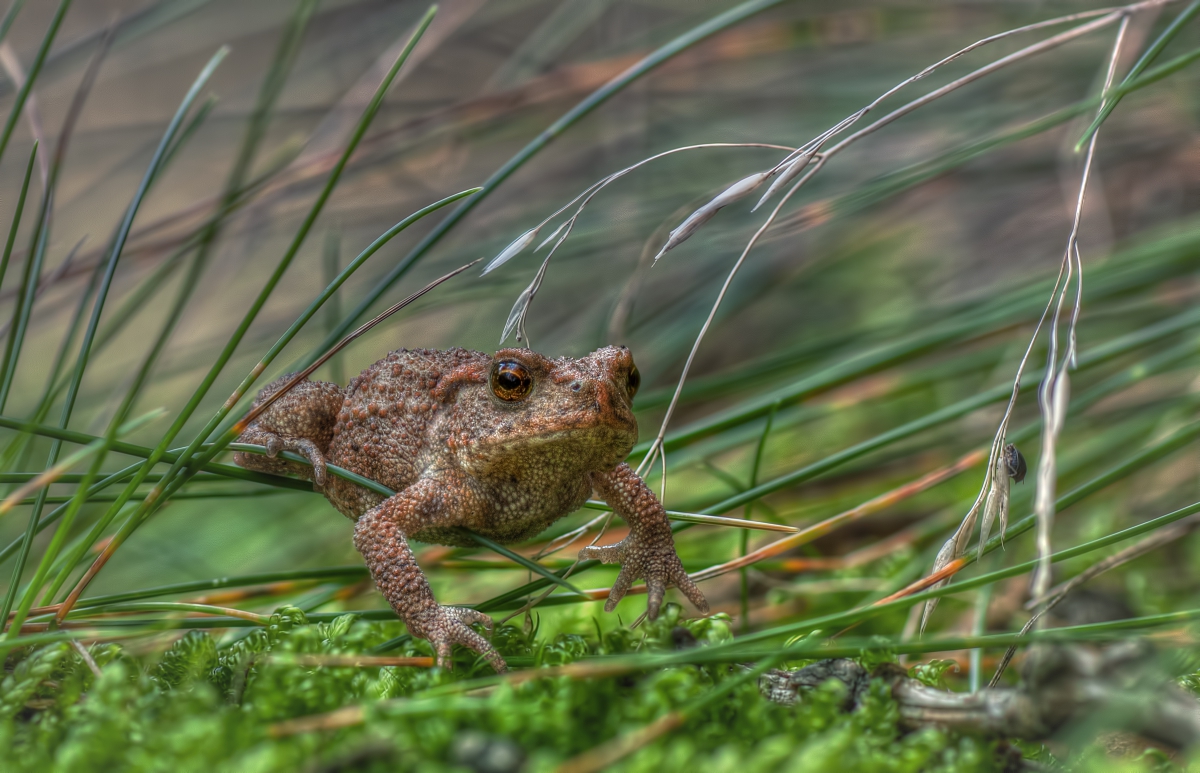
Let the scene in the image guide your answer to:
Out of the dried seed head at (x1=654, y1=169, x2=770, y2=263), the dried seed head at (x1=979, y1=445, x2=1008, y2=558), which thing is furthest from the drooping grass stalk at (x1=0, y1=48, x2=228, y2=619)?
the dried seed head at (x1=979, y1=445, x2=1008, y2=558)

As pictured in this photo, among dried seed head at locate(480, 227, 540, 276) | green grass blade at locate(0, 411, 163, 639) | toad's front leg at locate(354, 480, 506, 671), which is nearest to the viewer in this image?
green grass blade at locate(0, 411, 163, 639)

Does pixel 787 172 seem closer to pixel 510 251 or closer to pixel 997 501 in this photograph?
pixel 510 251

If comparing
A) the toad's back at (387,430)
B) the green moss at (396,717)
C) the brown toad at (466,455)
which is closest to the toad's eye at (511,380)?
the brown toad at (466,455)

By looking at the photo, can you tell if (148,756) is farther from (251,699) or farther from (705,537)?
(705,537)

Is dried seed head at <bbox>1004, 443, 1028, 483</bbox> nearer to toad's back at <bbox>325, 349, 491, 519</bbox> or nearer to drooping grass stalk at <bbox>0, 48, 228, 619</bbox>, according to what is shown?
toad's back at <bbox>325, 349, 491, 519</bbox>

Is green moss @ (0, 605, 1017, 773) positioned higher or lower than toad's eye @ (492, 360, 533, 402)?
lower

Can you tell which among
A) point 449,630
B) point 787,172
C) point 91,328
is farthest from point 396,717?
point 787,172

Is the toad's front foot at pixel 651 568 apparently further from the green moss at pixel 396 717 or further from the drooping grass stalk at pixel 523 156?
the drooping grass stalk at pixel 523 156
